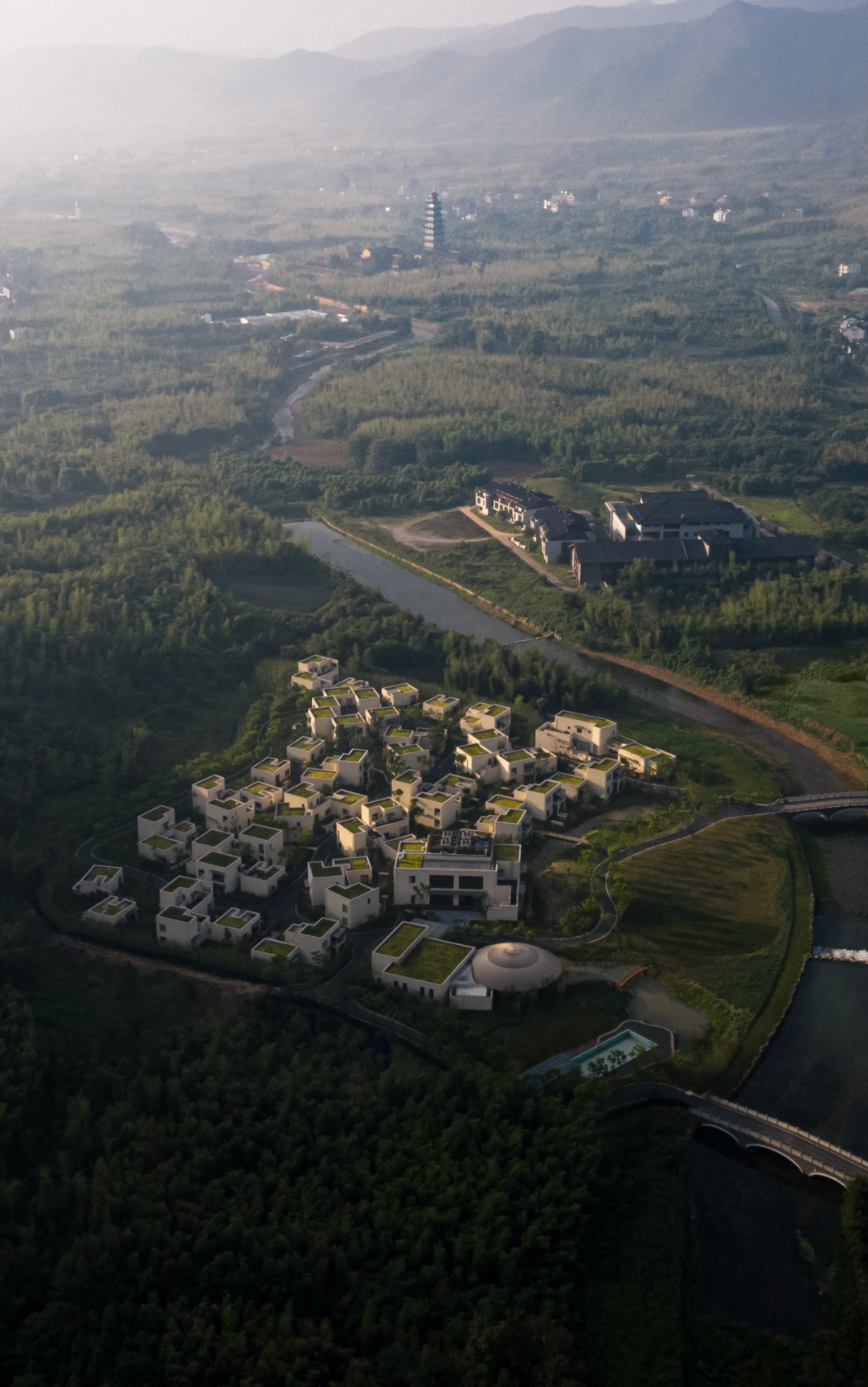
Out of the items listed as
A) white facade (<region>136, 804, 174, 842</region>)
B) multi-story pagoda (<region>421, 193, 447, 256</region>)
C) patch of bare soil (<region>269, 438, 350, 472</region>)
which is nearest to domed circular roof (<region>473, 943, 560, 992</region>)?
white facade (<region>136, 804, 174, 842</region>)

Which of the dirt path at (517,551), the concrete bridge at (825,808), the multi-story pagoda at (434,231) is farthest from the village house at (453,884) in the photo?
the multi-story pagoda at (434,231)

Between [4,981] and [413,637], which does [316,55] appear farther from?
[4,981]

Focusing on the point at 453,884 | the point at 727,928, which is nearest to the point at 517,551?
the point at 453,884

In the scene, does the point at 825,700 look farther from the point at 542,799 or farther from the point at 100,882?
the point at 100,882

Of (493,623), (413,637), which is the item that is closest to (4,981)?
(413,637)

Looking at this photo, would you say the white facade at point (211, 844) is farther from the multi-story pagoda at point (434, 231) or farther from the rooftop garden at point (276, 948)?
the multi-story pagoda at point (434, 231)

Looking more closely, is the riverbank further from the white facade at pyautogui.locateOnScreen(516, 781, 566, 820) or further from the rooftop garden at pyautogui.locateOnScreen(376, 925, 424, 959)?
the rooftop garden at pyautogui.locateOnScreen(376, 925, 424, 959)
